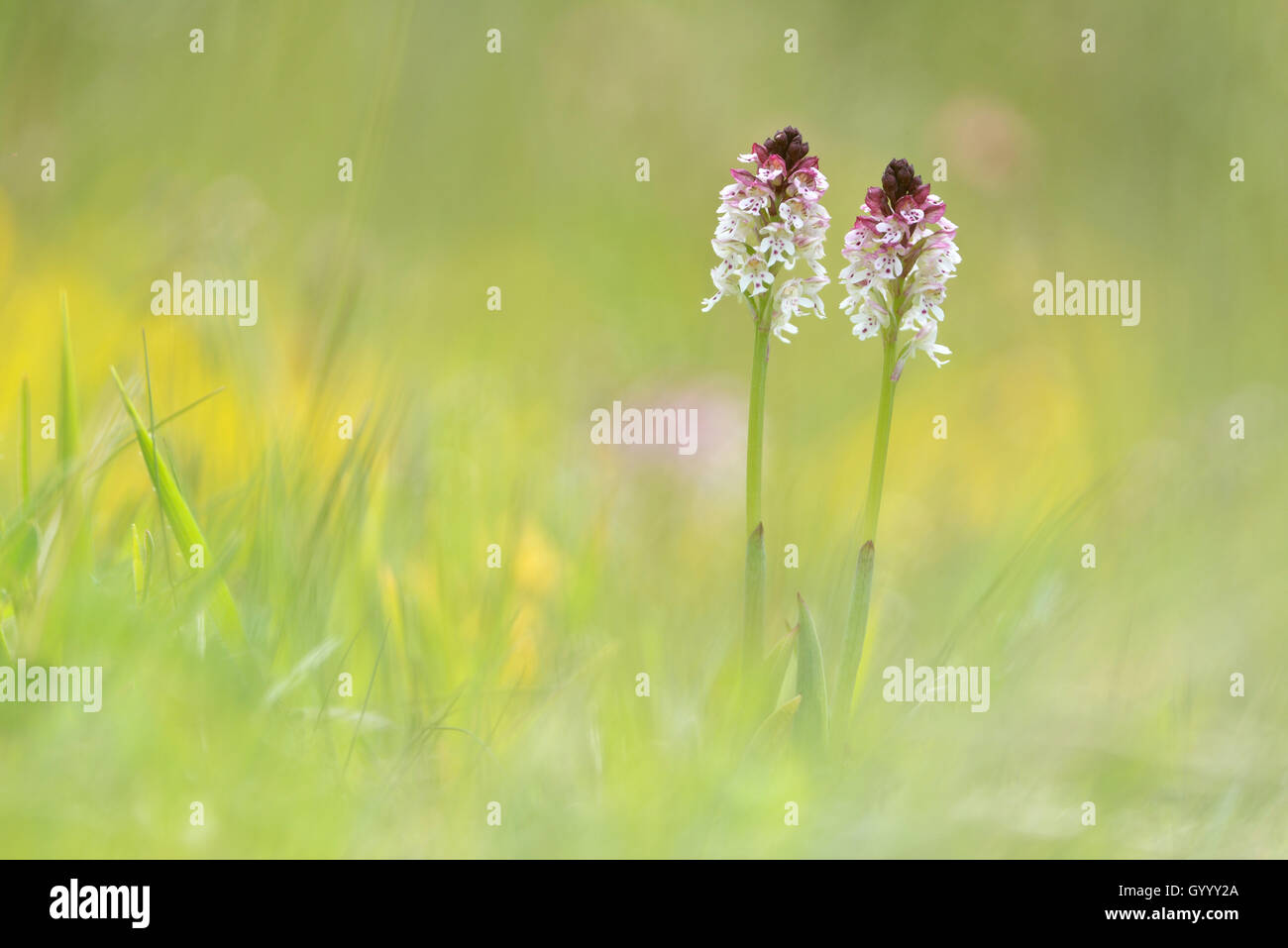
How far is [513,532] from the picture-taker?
1729mm

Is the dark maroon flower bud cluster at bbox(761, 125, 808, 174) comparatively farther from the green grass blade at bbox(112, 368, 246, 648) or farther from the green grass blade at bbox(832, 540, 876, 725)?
the green grass blade at bbox(112, 368, 246, 648)

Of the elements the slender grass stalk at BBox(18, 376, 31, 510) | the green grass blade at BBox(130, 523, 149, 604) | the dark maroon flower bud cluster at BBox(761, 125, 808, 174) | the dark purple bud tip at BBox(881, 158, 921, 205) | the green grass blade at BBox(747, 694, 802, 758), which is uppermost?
the dark maroon flower bud cluster at BBox(761, 125, 808, 174)

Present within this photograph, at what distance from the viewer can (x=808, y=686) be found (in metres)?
1.32

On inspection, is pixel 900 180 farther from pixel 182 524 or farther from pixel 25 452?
pixel 25 452

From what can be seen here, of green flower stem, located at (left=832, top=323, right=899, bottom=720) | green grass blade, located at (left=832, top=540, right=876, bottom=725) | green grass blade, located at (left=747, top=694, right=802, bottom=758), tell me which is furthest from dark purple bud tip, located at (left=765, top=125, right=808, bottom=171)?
green grass blade, located at (left=747, top=694, right=802, bottom=758)

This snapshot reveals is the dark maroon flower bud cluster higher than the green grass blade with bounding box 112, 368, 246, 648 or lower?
higher

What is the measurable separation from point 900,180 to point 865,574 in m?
0.50

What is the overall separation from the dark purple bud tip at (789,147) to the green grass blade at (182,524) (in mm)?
829

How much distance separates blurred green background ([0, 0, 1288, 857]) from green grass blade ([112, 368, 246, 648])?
0.04 meters

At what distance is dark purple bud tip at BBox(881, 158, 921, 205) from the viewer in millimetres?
1441

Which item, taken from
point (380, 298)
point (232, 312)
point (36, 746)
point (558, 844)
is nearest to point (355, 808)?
point (558, 844)

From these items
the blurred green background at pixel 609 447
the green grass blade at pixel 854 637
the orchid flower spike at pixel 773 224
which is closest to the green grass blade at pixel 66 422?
the blurred green background at pixel 609 447

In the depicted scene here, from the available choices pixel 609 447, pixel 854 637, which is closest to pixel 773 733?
pixel 854 637

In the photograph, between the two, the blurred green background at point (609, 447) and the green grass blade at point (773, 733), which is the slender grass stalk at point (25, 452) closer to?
the blurred green background at point (609, 447)
